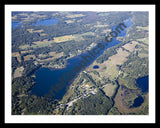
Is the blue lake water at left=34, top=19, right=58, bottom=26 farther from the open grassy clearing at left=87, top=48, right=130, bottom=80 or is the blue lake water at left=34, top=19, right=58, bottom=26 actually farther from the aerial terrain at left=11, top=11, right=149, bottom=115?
the open grassy clearing at left=87, top=48, right=130, bottom=80

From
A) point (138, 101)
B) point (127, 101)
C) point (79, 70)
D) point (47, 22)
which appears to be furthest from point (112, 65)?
point (47, 22)

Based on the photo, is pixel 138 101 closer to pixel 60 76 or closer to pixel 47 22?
pixel 60 76

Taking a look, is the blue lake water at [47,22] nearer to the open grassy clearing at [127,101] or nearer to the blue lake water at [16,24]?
the blue lake water at [16,24]

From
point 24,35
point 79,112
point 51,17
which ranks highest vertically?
point 51,17

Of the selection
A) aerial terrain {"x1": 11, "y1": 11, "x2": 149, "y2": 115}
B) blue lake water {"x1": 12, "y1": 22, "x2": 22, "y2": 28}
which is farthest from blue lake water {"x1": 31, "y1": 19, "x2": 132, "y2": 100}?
blue lake water {"x1": 12, "y1": 22, "x2": 22, "y2": 28}

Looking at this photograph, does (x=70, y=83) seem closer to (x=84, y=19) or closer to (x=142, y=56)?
(x=142, y=56)

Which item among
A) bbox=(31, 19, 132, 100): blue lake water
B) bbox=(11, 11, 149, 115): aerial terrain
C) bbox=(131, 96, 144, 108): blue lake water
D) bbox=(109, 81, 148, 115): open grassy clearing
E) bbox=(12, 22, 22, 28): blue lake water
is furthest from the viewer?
bbox=(12, 22, 22, 28): blue lake water

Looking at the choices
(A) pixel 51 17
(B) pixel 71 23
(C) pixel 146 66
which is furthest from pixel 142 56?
(A) pixel 51 17

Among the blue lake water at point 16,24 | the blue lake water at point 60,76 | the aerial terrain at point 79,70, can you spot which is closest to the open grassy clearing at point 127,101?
the aerial terrain at point 79,70
